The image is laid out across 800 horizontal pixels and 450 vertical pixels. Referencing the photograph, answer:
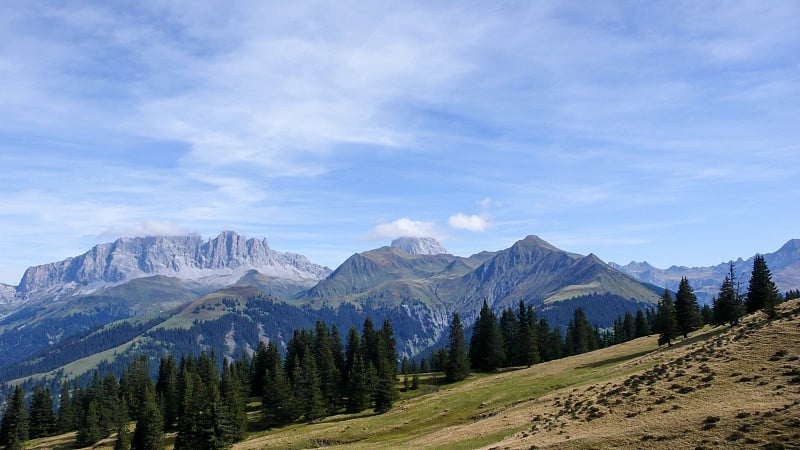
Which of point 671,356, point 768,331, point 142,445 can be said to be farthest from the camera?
point 142,445

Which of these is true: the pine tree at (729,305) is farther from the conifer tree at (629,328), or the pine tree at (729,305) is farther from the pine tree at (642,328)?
the conifer tree at (629,328)

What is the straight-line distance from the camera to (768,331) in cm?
5138

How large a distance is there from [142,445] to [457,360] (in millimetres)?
68317

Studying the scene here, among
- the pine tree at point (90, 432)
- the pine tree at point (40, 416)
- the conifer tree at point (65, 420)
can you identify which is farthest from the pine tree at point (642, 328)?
the pine tree at point (40, 416)

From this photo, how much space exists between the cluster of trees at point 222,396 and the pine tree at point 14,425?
23cm

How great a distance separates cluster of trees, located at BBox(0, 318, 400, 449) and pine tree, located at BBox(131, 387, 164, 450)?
0.19 m

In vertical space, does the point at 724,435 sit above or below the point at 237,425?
above

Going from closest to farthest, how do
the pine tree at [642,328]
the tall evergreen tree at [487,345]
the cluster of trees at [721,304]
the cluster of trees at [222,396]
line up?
the cluster of trees at [222,396] → the cluster of trees at [721,304] → the tall evergreen tree at [487,345] → the pine tree at [642,328]

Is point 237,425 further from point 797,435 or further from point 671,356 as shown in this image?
point 797,435

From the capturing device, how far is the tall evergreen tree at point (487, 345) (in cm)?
12056

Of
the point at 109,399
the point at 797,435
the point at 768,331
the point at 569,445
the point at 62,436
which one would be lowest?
the point at 62,436

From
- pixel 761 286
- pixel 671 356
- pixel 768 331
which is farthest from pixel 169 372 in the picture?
pixel 761 286

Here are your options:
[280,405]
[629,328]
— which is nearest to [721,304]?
[629,328]

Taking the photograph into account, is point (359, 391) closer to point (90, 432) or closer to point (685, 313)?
point (685, 313)
